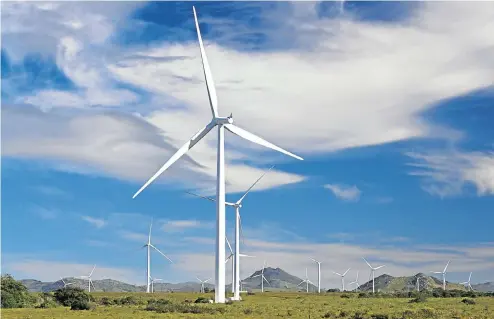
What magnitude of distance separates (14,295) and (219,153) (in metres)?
38.5

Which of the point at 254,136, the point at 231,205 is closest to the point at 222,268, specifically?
the point at 254,136

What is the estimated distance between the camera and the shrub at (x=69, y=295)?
10606 centimetres

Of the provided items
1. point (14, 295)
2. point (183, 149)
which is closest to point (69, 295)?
point (14, 295)

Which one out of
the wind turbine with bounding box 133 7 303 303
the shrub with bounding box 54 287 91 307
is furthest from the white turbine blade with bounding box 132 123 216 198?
the shrub with bounding box 54 287 91 307

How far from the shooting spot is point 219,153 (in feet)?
323

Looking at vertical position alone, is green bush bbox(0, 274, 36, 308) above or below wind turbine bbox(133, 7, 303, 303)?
below

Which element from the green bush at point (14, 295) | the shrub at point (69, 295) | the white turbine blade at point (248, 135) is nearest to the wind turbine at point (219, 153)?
the white turbine blade at point (248, 135)

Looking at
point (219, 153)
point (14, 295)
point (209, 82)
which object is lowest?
point (14, 295)

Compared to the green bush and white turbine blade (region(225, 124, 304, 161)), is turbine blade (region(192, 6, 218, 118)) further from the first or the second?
the green bush

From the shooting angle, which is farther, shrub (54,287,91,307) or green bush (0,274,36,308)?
shrub (54,287,91,307)

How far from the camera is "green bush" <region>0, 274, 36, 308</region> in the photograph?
4094 inches

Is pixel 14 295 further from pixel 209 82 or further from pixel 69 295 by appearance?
pixel 209 82

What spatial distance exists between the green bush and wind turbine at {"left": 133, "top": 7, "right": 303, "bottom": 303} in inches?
1152

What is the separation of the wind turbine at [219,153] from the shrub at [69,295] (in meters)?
21.5
